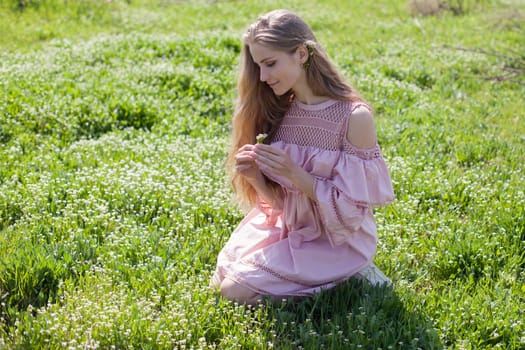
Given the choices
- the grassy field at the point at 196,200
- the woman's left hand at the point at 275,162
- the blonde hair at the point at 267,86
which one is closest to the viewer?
the grassy field at the point at 196,200

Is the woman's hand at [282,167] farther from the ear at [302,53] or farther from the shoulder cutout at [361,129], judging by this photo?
the ear at [302,53]

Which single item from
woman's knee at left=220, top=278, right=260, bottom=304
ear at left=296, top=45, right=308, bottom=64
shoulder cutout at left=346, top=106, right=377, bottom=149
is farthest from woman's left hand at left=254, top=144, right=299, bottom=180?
woman's knee at left=220, top=278, right=260, bottom=304

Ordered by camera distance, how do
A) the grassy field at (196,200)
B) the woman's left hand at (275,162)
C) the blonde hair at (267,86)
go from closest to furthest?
the grassy field at (196,200), the woman's left hand at (275,162), the blonde hair at (267,86)

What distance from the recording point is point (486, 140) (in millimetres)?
7164

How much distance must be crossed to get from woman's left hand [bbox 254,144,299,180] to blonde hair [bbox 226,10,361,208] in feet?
1.63

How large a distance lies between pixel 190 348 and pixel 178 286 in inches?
25.2

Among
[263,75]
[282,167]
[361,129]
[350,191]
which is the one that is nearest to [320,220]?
[350,191]

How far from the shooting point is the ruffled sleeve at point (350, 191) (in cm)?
411

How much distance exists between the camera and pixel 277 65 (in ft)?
14.0

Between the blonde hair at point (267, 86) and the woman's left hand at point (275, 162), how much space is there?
0.50 m

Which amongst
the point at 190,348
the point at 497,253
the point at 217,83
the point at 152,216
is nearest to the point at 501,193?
the point at 497,253

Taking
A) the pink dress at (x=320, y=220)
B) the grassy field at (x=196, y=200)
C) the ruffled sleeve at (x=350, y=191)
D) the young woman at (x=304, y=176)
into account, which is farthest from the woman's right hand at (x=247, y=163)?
the grassy field at (x=196, y=200)

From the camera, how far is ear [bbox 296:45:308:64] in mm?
4277

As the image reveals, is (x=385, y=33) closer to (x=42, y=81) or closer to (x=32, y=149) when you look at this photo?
(x=42, y=81)
